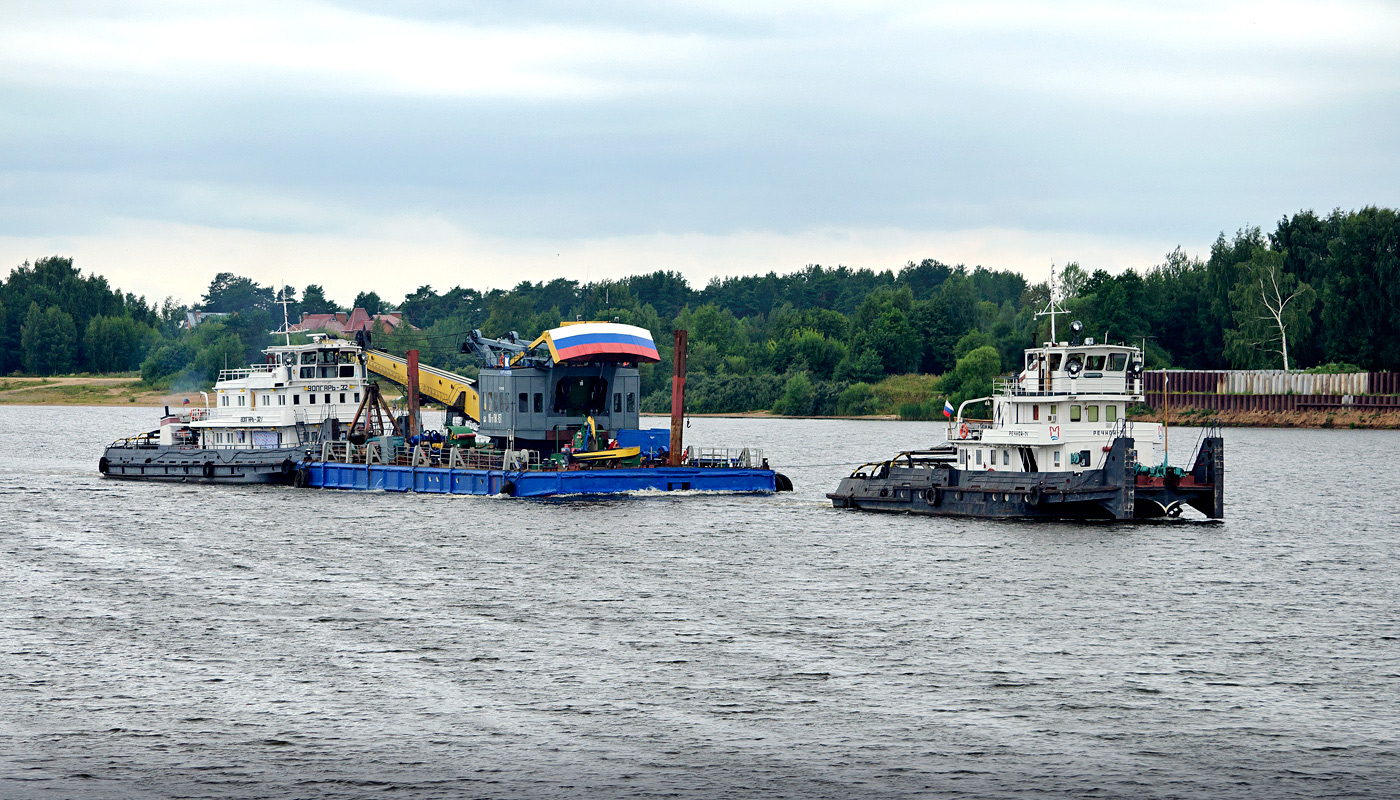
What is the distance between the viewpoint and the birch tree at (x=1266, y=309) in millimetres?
138625

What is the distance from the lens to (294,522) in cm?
5859

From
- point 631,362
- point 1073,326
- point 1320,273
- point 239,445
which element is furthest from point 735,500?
point 1320,273

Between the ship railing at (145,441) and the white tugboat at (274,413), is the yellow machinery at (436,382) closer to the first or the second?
the white tugboat at (274,413)

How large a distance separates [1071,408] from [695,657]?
25784 millimetres

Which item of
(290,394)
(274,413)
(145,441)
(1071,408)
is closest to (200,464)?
(274,413)

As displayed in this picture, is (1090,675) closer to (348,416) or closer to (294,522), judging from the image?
(294,522)

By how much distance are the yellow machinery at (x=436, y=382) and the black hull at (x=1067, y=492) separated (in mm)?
23960

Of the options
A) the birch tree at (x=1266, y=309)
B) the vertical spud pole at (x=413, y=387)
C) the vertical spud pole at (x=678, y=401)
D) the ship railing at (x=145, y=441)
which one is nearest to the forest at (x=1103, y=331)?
the birch tree at (x=1266, y=309)

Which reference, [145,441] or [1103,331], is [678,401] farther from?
[1103,331]

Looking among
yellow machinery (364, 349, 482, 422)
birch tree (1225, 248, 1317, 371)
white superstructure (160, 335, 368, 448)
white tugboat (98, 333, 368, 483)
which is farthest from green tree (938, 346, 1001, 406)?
white tugboat (98, 333, 368, 483)

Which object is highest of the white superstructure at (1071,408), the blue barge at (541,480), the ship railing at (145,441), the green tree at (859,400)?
the green tree at (859,400)

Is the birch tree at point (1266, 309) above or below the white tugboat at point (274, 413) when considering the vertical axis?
above

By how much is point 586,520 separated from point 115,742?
104 ft

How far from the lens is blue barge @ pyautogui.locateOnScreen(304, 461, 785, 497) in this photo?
203 ft
